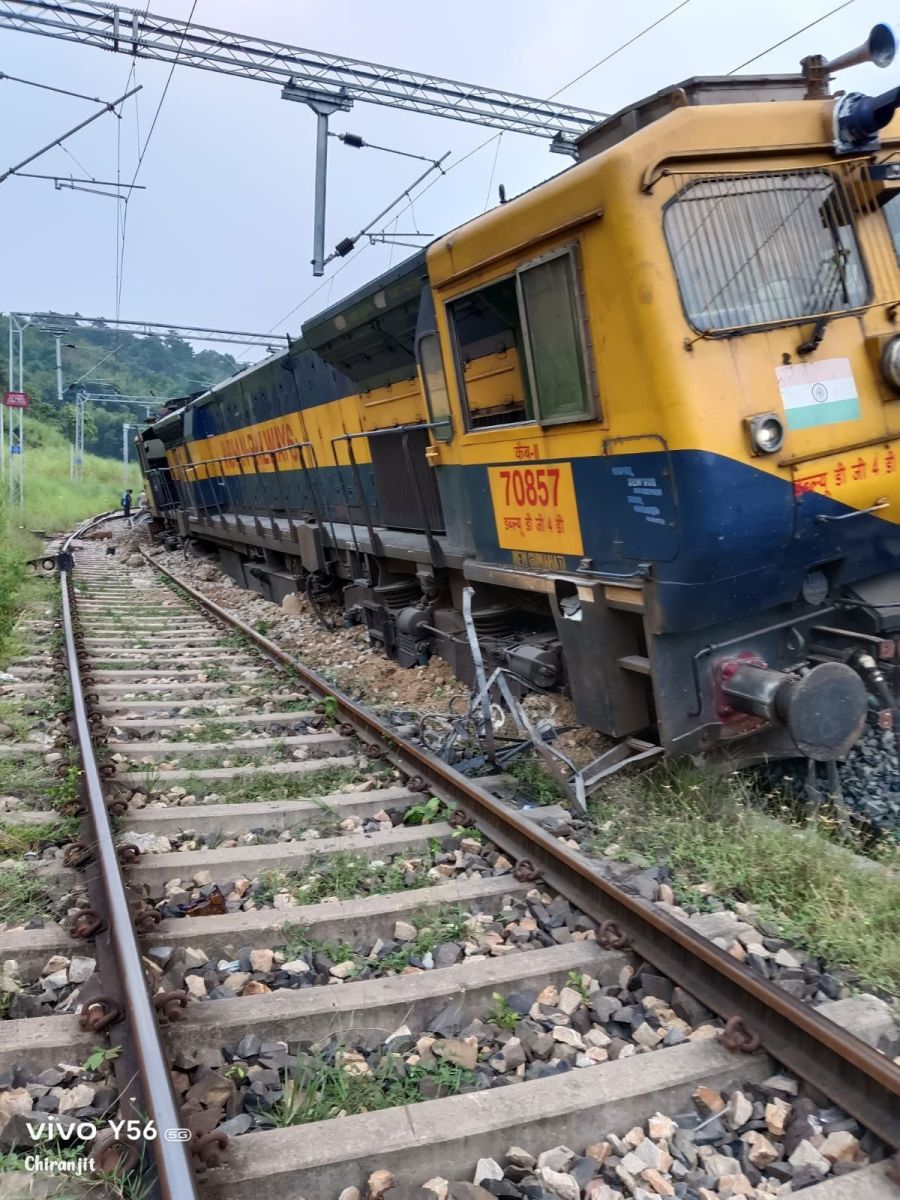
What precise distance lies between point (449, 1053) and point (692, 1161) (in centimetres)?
77

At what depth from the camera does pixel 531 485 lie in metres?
5.29

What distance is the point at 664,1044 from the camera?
2809mm

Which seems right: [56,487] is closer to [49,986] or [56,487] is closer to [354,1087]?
[49,986]

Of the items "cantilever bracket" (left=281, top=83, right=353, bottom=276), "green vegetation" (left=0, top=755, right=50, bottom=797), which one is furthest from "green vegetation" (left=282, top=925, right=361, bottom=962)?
"cantilever bracket" (left=281, top=83, right=353, bottom=276)

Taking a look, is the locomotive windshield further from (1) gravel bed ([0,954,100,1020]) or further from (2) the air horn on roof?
(1) gravel bed ([0,954,100,1020])

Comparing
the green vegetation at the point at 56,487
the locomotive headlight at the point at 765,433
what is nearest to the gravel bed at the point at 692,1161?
the locomotive headlight at the point at 765,433

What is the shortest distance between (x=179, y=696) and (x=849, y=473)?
5398 mm

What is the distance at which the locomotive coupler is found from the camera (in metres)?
3.98

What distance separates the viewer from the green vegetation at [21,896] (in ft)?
12.1

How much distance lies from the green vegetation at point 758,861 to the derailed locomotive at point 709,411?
0.96 feet

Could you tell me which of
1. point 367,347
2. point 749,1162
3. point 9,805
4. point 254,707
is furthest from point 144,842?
point 367,347

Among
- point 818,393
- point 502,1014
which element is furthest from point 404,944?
point 818,393

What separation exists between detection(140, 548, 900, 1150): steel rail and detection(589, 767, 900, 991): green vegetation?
360 mm

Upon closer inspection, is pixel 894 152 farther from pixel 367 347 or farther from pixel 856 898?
pixel 367 347
